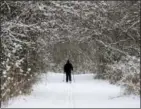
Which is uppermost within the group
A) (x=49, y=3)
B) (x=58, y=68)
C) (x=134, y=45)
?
(x=58, y=68)

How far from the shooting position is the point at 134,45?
46.5 feet

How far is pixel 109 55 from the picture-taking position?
2888cm

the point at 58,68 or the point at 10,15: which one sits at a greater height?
the point at 58,68

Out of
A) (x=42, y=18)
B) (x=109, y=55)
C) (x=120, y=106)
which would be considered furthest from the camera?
(x=109, y=55)

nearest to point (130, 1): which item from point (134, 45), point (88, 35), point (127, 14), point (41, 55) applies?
point (127, 14)

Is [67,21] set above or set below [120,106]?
above

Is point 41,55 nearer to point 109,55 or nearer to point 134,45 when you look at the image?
point 134,45

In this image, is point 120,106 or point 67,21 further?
point 67,21

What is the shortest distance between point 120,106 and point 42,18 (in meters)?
5.81

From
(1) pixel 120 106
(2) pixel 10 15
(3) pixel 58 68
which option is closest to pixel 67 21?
(2) pixel 10 15

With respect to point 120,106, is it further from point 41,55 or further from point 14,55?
point 41,55

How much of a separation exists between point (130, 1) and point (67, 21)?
409 centimetres

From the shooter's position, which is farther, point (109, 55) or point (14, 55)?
point (109, 55)

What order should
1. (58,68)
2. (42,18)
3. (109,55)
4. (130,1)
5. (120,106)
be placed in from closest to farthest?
1. (120,106)
2. (130,1)
3. (42,18)
4. (109,55)
5. (58,68)
